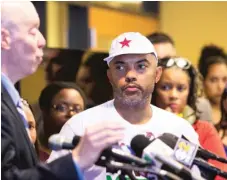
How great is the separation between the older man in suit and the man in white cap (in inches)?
17.9

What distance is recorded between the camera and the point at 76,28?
4551 mm

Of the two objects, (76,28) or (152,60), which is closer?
(152,60)

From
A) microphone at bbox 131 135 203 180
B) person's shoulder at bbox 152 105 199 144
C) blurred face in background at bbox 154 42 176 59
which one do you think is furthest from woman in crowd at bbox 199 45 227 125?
microphone at bbox 131 135 203 180

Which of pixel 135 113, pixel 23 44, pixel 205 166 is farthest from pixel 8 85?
pixel 135 113

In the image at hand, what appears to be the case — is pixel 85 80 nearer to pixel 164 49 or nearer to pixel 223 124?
pixel 164 49

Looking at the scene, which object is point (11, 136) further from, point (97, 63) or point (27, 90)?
point (97, 63)

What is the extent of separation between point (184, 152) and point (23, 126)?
1.12ft

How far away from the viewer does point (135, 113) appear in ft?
5.97

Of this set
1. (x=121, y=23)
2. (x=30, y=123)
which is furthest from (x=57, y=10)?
(x=30, y=123)

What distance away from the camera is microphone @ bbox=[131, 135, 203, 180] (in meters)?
1.26

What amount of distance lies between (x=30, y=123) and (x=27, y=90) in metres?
0.74

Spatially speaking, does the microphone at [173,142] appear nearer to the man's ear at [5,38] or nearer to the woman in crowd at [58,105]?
the man's ear at [5,38]

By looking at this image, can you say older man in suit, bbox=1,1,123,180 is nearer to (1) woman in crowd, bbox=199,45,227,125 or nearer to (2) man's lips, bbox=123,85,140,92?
(2) man's lips, bbox=123,85,140,92

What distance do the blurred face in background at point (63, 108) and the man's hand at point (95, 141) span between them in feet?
3.80
